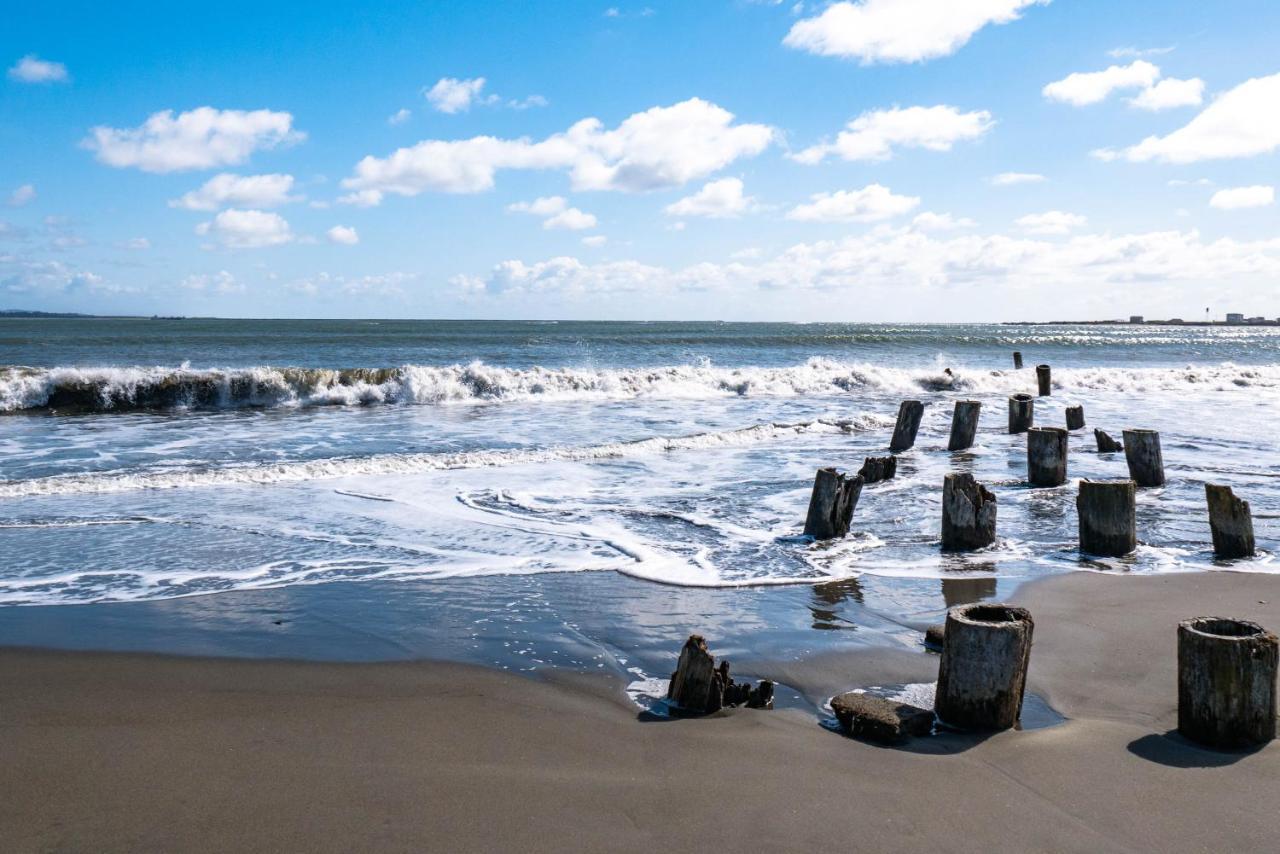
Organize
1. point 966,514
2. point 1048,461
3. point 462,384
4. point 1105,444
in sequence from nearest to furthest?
point 966,514, point 1048,461, point 1105,444, point 462,384

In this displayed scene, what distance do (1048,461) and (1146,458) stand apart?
1228 millimetres

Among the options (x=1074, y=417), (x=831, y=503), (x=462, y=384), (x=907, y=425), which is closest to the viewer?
(x=831, y=503)

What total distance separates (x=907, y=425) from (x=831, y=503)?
701cm

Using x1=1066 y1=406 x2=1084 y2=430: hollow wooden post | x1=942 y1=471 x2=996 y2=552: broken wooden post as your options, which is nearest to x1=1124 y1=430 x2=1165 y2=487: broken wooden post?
x1=942 y1=471 x2=996 y2=552: broken wooden post

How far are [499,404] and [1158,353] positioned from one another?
52.6m

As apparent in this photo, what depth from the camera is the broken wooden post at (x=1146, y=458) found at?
461 inches

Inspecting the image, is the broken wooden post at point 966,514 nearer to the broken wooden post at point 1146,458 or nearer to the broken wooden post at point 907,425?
the broken wooden post at point 1146,458

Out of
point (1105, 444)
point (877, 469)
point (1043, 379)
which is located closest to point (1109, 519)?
point (877, 469)

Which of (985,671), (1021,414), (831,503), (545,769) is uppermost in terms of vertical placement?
(1021,414)

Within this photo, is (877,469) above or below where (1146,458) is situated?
below

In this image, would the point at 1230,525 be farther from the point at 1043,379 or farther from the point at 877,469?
the point at 1043,379

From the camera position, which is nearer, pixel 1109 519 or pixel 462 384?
pixel 1109 519

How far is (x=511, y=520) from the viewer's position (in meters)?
9.84

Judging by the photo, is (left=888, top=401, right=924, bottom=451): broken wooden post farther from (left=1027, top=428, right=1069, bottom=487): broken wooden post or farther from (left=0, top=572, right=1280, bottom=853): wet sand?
(left=0, top=572, right=1280, bottom=853): wet sand
